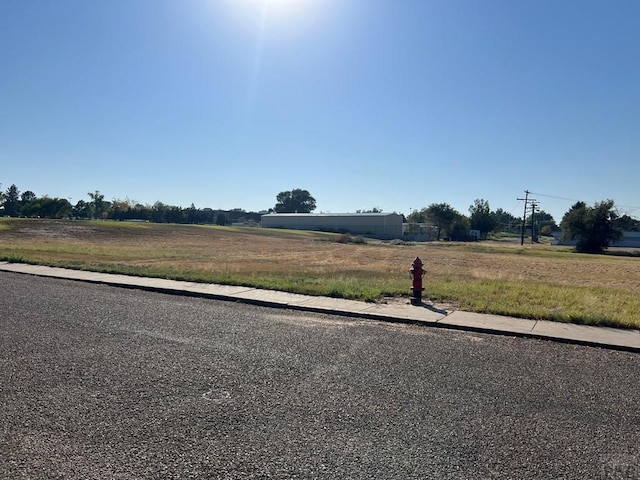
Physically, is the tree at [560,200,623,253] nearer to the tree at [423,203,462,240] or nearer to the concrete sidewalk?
the tree at [423,203,462,240]

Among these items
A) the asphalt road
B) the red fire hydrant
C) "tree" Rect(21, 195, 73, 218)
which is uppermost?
"tree" Rect(21, 195, 73, 218)

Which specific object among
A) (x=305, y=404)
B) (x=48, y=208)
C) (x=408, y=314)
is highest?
(x=48, y=208)

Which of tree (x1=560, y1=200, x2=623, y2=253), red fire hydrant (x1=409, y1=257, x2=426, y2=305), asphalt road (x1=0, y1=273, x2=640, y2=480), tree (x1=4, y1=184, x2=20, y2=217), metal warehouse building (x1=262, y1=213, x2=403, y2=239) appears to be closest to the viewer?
asphalt road (x1=0, y1=273, x2=640, y2=480)

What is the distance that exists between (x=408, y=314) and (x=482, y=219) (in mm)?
142040

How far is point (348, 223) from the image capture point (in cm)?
13250

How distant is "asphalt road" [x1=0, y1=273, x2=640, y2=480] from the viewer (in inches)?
142

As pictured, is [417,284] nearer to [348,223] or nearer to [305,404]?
[305,404]

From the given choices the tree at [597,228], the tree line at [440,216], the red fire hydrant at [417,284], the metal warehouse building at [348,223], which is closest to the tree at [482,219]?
the tree line at [440,216]

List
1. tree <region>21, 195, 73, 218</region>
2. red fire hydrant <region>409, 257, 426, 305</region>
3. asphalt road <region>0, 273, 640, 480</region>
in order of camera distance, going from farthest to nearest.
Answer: tree <region>21, 195, 73, 218</region>
red fire hydrant <region>409, 257, 426, 305</region>
asphalt road <region>0, 273, 640, 480</region>

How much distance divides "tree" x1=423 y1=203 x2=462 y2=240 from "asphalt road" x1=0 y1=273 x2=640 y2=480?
122m

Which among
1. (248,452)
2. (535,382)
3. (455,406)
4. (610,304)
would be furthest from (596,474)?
(610,304)

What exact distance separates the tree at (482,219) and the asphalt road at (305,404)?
14328 cm

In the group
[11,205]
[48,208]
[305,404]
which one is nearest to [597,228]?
[305,404]

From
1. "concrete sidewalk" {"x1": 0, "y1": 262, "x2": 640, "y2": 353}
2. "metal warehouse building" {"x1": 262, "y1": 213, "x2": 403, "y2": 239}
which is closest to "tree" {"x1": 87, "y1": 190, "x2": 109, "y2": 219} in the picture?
"metal warehouse building" {"x1": 262, "y1": 213, "x2": 403, "y2": 239}
